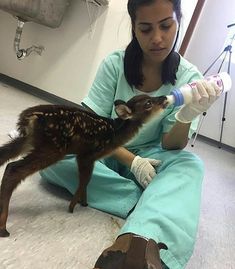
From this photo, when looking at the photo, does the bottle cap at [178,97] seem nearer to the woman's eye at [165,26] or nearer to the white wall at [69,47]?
the woman's eye at [165,26]

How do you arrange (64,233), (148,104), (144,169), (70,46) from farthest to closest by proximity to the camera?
(70,46)
(144,169)
(148,104)
(64,233)

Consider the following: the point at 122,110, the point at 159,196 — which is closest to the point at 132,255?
the point at 159,196

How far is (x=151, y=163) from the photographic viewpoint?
50.6 inches

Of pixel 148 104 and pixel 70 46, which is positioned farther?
pixel 70 46

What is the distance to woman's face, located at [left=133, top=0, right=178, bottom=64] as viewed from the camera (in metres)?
1.20

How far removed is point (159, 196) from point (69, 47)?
2151 mm

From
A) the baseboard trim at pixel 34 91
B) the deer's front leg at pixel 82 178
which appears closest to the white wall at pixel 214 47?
the baseboard trim at pixel 34 91

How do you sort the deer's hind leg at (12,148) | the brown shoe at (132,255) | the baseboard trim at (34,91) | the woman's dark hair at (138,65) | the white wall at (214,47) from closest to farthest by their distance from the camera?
the brown shoe at (132,255) → the deer's hind leg at (12,148) → the woman's dark hair at (138,65) → the baseboard trim at (34,91) → the white wall at (214,47)

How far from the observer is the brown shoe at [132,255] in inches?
28.3

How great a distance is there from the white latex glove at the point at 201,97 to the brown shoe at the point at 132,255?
20.3 inches

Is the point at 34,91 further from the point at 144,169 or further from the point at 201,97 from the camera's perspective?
the point at 201,97

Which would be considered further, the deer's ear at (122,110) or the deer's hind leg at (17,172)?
the deer's ear at (122,110)

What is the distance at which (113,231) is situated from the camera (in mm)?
1150

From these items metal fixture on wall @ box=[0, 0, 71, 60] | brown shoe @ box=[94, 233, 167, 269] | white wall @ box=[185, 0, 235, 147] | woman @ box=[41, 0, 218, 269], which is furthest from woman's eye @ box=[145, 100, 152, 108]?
white wall @ box=[185, 0, 235, 147]
